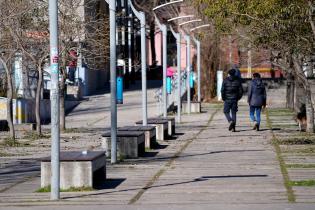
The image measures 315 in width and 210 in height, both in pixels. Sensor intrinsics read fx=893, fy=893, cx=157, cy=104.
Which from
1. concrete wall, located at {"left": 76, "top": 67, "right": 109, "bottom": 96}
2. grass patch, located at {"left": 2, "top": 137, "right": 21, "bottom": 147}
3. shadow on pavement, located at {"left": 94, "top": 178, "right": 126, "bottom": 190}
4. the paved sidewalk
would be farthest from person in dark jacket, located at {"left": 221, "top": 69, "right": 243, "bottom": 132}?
concrete wall, located at {"left": 76, "top": 67, "right": 109, "bottom": 96}

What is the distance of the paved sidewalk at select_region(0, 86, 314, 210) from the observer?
12.5 m

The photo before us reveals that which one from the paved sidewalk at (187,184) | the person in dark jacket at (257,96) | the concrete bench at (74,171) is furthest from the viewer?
the person in dark jacket at (257,96)

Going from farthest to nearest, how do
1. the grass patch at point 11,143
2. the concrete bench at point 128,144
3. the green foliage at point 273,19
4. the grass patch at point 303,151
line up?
the grass patch at point 11,143, the grass patch at point 303,151, the concrete bench at point 128,144, the green foliage at point 273,19

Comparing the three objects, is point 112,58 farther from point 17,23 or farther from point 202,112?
point 202,112

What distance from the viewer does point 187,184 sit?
14.7m

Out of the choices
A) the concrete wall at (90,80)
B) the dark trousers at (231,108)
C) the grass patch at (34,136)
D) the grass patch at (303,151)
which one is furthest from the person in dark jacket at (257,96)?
the concrete wall at (90,80)

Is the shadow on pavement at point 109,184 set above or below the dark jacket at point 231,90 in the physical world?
below

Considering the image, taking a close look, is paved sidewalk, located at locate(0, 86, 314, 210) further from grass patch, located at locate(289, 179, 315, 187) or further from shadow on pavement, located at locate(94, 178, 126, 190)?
grass patch, located at locate(289, 179, 315, 187)

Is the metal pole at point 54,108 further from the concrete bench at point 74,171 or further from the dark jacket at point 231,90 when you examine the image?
the dark jacket at point 231,90

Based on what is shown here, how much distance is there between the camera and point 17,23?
2462 centimetres

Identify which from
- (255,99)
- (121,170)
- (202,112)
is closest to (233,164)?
(121,170)

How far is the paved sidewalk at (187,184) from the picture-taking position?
12484 mm

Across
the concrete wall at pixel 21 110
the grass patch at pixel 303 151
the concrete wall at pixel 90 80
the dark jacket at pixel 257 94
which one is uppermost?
the concrete wall at pixel 90 80

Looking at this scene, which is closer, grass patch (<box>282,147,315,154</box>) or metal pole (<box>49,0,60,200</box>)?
metal pole (<box>49,0,60,200</box>)
